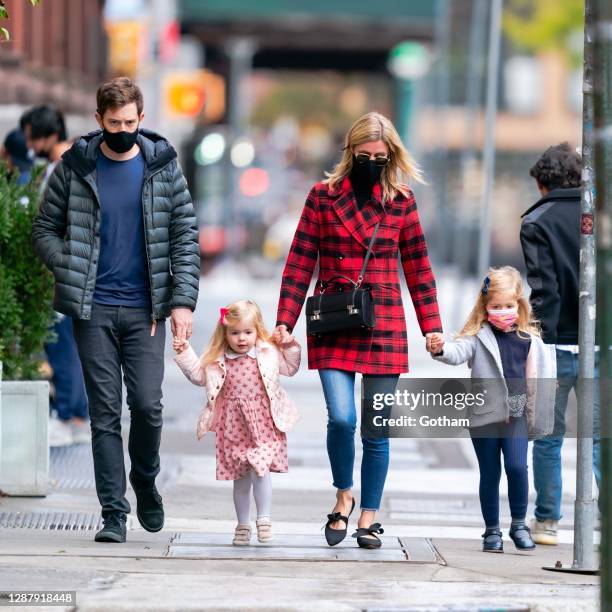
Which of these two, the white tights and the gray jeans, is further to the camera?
the white tights

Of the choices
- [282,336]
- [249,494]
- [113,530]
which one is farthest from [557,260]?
[113,530]

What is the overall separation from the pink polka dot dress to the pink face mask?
112 centimetres

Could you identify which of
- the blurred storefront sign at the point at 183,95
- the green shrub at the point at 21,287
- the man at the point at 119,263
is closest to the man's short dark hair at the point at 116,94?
the man at the point at 119,263

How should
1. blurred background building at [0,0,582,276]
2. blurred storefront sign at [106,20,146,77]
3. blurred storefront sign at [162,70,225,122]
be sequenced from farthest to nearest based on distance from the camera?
blurred storefront sign at [162,70,225,122], blurred storefront sign at [106,20,146,77], blurred background building at [0,0,582,276]

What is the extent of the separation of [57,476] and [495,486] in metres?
3.24

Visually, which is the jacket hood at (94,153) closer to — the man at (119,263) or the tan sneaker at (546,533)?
the man at (119,263)

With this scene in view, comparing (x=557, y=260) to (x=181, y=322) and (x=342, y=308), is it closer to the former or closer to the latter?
(x=342, y=308)

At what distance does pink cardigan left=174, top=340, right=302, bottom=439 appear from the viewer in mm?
7711

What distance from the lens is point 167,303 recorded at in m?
7.68

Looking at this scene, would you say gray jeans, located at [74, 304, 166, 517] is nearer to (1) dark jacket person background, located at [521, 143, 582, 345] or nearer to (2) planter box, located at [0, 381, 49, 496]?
(2) planter box, located at [0, 381, 49, 496]

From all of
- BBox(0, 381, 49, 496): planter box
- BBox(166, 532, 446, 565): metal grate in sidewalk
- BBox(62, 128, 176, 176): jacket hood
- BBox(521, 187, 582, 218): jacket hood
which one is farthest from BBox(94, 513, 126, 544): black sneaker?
BBox(521, 187, 582, 218): jacket hood

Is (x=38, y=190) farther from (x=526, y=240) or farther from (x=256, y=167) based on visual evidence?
(x=256, y=167)

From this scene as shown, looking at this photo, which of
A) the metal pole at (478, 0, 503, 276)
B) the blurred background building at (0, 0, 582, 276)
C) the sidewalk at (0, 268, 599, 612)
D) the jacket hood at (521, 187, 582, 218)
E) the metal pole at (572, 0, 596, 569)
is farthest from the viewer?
the blurred background building at (0, 0, 582, 276)

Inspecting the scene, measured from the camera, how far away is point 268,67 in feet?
176
